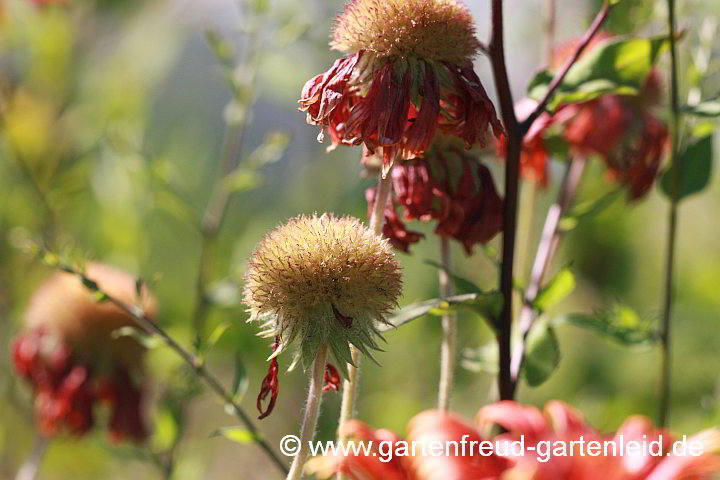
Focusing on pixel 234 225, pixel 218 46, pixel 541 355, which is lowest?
pixel 541 355

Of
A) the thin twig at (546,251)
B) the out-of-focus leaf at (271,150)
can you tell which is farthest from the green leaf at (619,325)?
the out-of-focus leaf at (271,150)

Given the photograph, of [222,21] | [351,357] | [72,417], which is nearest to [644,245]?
[222,21]

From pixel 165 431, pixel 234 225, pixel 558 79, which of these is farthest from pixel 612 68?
pixel 234 225

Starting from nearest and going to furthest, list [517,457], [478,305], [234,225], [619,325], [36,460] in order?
[517,457]
[478,305]
[619,325]
[36,460]
[234,225]

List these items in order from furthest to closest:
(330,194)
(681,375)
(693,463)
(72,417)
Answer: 1. (330,194)
2. (681,375)
3. (72,417)
4. (693,463)

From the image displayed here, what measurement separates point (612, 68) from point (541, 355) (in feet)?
0.51

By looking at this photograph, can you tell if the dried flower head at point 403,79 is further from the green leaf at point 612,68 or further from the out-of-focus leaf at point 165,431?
the out-of-focus leaf at point 165,431

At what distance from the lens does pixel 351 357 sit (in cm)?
36

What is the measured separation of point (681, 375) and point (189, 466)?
558 millimetres

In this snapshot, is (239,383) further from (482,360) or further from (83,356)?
(83,356)

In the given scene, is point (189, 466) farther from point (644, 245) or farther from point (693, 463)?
point (644, 245)

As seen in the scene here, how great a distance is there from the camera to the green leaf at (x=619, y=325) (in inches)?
20.0

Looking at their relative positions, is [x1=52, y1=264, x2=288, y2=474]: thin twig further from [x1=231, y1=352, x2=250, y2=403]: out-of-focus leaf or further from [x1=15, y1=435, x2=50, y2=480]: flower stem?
[x1=15, y1=435, x2=50, y2=480]: flower stem

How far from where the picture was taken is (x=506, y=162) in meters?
0.41
